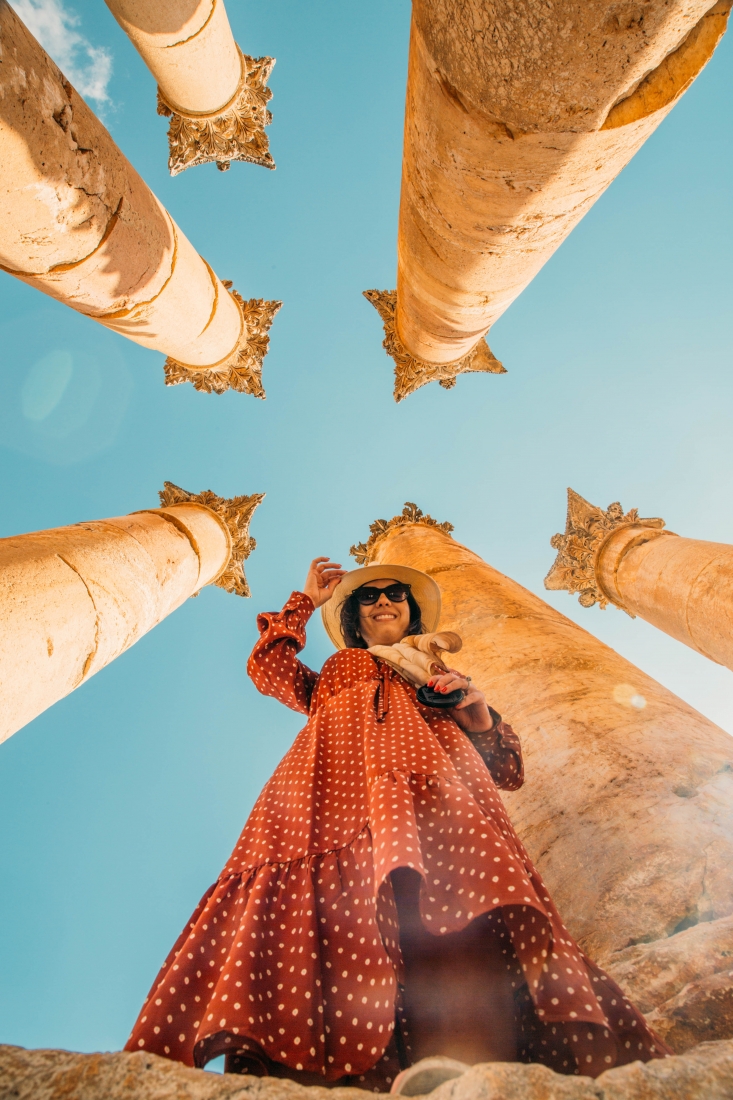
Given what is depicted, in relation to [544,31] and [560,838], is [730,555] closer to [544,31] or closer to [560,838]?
[560,838]

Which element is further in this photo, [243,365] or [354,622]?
[243,365]

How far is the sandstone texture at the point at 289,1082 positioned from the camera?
1.20m

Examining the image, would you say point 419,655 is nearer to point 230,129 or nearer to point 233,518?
point 233,518

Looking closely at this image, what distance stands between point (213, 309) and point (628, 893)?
8.41m

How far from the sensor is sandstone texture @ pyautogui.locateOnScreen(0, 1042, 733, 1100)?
1.20 metres

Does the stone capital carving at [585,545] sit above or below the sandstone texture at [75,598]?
above

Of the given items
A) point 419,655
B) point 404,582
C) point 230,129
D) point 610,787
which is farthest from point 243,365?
point 610,787

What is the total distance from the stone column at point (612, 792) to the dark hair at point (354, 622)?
0.49m

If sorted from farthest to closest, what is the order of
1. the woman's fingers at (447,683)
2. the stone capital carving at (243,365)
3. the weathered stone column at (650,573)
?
1. the stone capital carving at (243,365)
2. the weathered stone column at (650,573)
3. the woman's fingers at (447,683)

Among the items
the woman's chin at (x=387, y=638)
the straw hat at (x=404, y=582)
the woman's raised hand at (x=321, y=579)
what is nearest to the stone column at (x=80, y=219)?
the woman's raised hand at (x=321, y=579)

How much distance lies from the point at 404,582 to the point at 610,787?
2.57m

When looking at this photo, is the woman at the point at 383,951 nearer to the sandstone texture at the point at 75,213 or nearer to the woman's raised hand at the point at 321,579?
the woman's raised hand at the point at 321,579

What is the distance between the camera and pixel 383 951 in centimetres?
198

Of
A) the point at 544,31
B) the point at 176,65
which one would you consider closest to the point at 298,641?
the point at 544,31
